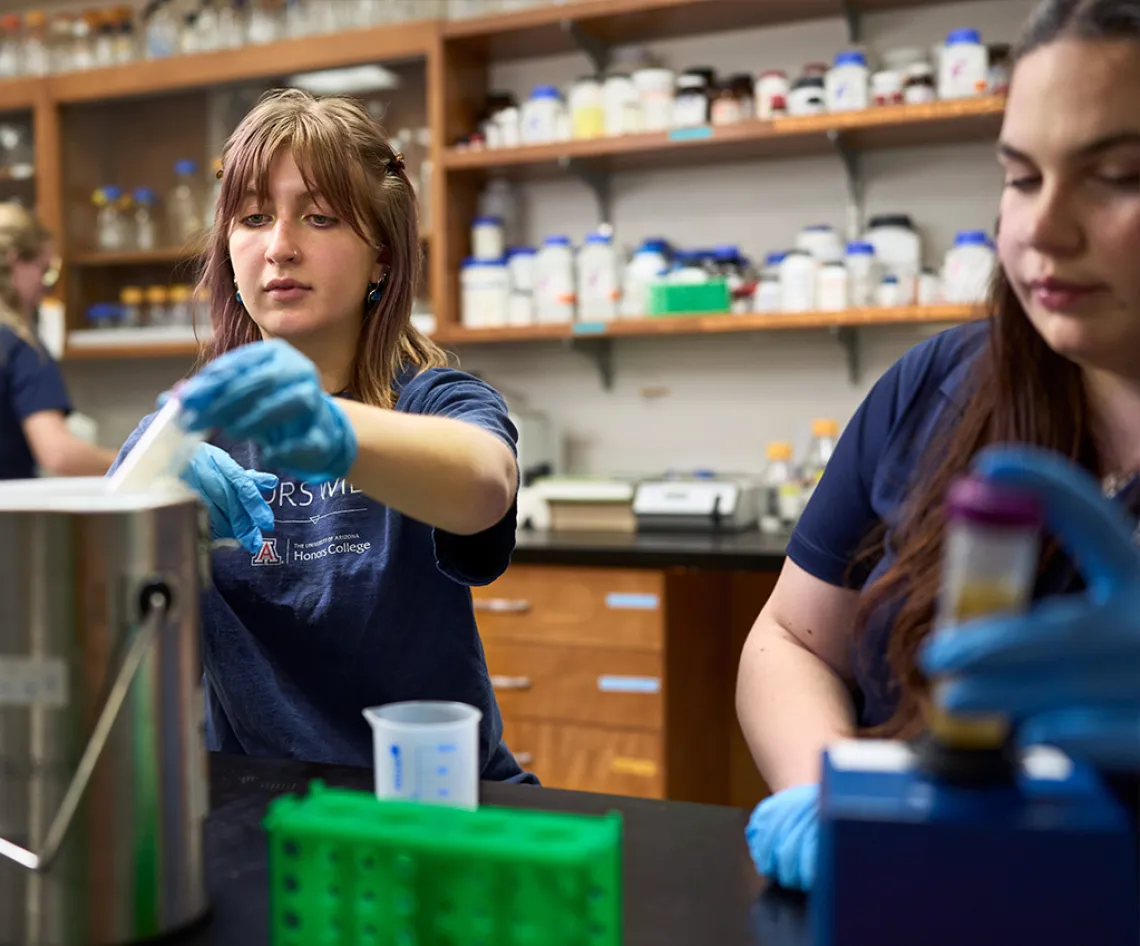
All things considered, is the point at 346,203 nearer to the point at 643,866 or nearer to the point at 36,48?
the point at 643,866

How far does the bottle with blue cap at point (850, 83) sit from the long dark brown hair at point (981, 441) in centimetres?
187

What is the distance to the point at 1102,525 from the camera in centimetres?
46

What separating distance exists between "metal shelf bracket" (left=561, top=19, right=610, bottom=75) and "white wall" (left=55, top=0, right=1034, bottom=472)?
10 centimetres

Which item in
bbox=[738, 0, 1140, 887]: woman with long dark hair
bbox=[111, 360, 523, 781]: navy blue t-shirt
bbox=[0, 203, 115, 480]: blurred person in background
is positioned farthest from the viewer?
bbox=[0, 203, 115, 480]: blurred person in background

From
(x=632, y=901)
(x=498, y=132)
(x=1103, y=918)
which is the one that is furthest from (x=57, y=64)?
(x=1103, y=918)

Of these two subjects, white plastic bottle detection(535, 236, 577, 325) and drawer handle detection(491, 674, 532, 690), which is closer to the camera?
drawer handle detection(491, 674, 532, 690)

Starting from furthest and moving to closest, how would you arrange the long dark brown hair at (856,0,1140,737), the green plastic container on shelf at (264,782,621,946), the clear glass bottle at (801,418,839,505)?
the clear glass bottle at (801,418,839,505) < the long dark brown hair at (856,0,1140,737) < the green plastic container on shelf at (264,782,621,946)

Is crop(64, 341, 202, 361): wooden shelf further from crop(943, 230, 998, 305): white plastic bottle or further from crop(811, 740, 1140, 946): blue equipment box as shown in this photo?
crop(811, 740, 1140, 946): blue equipment box

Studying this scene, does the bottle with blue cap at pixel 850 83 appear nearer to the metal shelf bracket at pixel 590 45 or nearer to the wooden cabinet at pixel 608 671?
the metal shelf bracket at pixel 590 45

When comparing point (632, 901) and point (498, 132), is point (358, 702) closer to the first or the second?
point (632, 901)

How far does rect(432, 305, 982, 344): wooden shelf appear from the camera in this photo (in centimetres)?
259

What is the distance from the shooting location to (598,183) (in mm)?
3096

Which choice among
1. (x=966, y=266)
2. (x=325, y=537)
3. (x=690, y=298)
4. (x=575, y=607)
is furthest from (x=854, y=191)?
(x=325, y=537)

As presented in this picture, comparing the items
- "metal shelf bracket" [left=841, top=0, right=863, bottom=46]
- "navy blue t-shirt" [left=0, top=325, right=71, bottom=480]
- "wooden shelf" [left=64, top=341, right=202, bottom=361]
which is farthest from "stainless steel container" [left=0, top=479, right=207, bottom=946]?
"wooden shelf" [left=64, top=341, right=202, bottom=361]
